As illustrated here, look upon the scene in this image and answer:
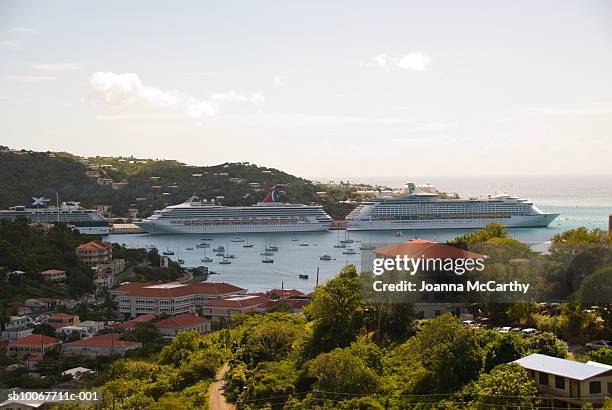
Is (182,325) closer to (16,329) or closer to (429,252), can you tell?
(16,329)

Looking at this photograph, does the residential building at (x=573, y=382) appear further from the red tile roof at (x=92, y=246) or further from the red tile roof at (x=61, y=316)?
the red tile roof at (x=92, y=246)

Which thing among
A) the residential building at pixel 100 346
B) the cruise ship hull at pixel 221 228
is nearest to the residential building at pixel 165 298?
the residential building at pixel 100 346

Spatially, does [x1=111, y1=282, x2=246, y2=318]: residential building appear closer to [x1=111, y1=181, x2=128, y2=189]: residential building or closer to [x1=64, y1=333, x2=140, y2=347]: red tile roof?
[x1=64, y1=333, x2=140, y2=347]: red tile roof

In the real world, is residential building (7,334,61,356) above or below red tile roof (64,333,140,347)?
below

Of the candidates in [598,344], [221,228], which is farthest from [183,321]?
[221,228]

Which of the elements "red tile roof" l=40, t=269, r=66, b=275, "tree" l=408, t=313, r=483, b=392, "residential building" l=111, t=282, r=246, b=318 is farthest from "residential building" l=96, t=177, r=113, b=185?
"tree" l=408, t=313, r=483, b=392

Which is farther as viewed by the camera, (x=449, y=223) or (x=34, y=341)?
(x=449, y=223)
